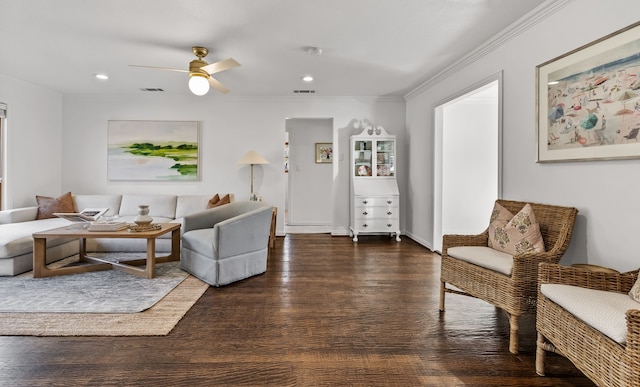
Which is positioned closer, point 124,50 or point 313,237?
point 124,50

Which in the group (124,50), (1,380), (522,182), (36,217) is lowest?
(1,380)

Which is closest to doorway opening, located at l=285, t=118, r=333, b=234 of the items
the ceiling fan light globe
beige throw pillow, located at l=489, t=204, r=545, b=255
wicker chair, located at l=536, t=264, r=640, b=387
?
the ceiling fan light globe

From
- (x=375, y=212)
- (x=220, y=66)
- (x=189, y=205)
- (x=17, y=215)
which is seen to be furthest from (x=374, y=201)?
(x=17, y=215)

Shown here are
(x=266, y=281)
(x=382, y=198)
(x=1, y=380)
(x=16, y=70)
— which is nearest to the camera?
(x=1, y=380)

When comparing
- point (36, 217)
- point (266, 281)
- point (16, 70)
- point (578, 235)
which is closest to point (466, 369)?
point (578, 235)

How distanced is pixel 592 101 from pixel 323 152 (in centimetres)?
529

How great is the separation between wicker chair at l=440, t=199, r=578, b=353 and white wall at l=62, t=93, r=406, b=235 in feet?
11.3

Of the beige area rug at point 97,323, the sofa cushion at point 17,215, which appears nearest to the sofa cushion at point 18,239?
the sofa cushion at point 17,215

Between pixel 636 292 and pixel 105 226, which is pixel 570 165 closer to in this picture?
pixel 636 292

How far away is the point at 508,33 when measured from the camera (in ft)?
10.0

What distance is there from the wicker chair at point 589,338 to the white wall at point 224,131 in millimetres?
4273

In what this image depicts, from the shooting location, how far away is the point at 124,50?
12.0 feet

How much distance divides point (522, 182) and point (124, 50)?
4229 millimetres

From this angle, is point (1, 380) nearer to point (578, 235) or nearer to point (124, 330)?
point (124, 330)
